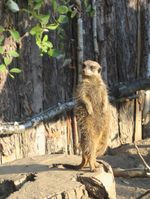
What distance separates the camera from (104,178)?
4.50 m

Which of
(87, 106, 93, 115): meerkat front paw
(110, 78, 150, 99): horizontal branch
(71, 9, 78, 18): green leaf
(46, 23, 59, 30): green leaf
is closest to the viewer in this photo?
(87, 106, 93, 115): meerkat front paw

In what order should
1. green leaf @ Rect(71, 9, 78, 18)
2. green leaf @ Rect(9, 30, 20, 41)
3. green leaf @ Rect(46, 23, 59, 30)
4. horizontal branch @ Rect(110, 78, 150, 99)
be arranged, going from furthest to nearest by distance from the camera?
horizontal branch @ Rect(110, 78, 150, 99), green leaf @ Rect(71, 9, 78, 18), green leaf @ Rect(46, 23, 59, 30), green leaf @ Rect(9, 30, 20, 41)

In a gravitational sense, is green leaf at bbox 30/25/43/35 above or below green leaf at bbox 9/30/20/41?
above

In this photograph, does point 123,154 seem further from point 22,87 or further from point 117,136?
point 22,87

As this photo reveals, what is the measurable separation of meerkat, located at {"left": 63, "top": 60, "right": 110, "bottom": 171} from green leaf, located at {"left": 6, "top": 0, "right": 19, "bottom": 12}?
1.15 meters

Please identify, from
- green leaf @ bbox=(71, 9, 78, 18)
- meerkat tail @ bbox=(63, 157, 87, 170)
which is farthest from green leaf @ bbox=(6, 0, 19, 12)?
meerkat tail @ bbox=(63, 157, 87, 170)

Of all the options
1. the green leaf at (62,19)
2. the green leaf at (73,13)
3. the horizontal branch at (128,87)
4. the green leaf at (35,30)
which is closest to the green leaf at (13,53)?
the green leaf at (35,30)

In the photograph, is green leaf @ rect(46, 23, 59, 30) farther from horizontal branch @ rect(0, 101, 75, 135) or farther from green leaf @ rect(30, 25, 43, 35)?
horizontal branch @ rect(0, 101, 75, 135)

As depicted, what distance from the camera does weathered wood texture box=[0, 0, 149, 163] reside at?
579 cm

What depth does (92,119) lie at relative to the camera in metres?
4.68

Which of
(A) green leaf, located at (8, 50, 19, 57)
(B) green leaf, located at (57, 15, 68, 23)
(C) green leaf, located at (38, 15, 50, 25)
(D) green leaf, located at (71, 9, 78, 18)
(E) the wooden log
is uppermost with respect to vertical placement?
(D) green leaf, located at (71, 9, 78, 18)

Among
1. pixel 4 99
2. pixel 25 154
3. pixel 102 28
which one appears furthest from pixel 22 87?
pixel 102 28

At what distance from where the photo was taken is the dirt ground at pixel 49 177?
4219mm

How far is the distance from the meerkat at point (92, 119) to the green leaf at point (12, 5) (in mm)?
1150
